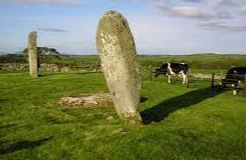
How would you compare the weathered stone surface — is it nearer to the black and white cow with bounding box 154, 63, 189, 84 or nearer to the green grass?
the green grass

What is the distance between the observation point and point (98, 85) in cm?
3189

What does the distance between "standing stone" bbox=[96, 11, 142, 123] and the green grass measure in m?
1.01

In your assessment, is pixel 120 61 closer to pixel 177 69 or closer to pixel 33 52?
pixel 177 69

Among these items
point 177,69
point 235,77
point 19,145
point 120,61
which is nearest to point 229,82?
point 235,77

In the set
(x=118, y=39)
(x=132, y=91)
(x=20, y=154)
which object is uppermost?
(x=118, y=39)

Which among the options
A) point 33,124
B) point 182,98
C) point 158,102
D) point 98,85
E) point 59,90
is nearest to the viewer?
point 33,124

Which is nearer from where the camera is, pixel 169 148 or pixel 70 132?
pixel 169 148

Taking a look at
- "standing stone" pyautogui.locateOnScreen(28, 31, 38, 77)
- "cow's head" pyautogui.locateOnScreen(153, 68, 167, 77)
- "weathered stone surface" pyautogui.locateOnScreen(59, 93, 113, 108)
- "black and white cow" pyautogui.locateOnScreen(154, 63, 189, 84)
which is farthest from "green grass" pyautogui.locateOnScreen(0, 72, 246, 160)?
"cow's head" pyautogui.locateOnScreen(153, 68, 167, 77)

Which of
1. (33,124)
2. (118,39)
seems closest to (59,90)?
(33,124)

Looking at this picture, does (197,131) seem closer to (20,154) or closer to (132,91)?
(132,91)

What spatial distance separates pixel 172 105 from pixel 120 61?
23.3ft

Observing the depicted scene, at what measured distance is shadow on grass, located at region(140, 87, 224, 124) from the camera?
65.8ft

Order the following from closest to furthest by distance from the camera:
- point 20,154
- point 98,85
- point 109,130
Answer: point 20,154
point 109,130
point 98,85

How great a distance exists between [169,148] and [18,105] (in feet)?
38.6
